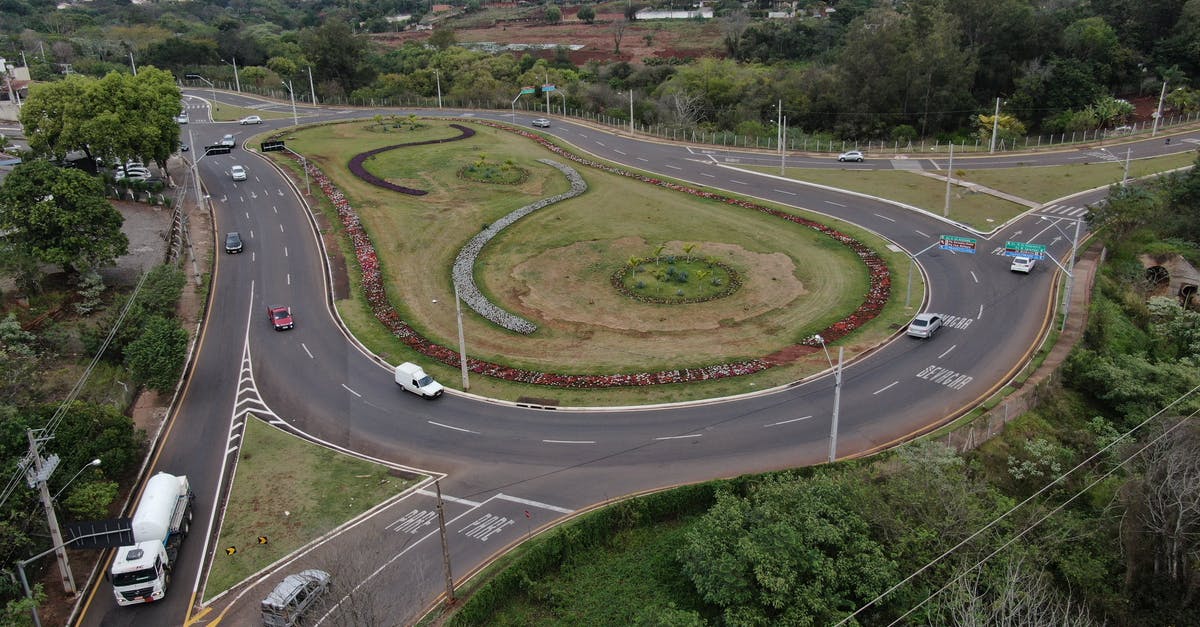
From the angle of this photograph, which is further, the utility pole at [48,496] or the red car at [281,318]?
the red car at [281,318]

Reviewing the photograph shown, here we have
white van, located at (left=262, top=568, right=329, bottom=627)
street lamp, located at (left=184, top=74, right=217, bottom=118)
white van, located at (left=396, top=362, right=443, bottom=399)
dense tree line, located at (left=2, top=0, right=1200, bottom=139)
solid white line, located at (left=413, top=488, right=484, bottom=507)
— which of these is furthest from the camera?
street lamp, located at (left=184, top=74, right=217, bottom=118)

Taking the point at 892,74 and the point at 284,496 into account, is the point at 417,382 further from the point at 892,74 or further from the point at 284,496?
the point at 892,74

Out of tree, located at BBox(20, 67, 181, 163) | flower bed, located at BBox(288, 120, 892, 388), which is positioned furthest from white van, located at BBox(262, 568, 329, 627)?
tree, located at BBox(20, 67, 181, 163)

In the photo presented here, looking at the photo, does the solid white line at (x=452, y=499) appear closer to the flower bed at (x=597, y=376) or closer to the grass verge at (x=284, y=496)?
the grass verge at (x=284, y=496)

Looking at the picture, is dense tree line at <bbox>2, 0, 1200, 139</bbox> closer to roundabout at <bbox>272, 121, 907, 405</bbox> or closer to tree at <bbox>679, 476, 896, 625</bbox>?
roundabout at <bbox>272, 121, 907, 405</bbox>

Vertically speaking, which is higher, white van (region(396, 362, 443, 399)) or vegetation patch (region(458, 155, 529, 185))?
vegetation patch (region(458, 155, 529, 185))

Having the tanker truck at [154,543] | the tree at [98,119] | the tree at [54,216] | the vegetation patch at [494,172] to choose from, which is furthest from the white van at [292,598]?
the vegetation patch at [494,172]

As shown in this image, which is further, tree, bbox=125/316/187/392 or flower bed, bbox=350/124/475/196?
flower bed, bbox=350/124/475/196
